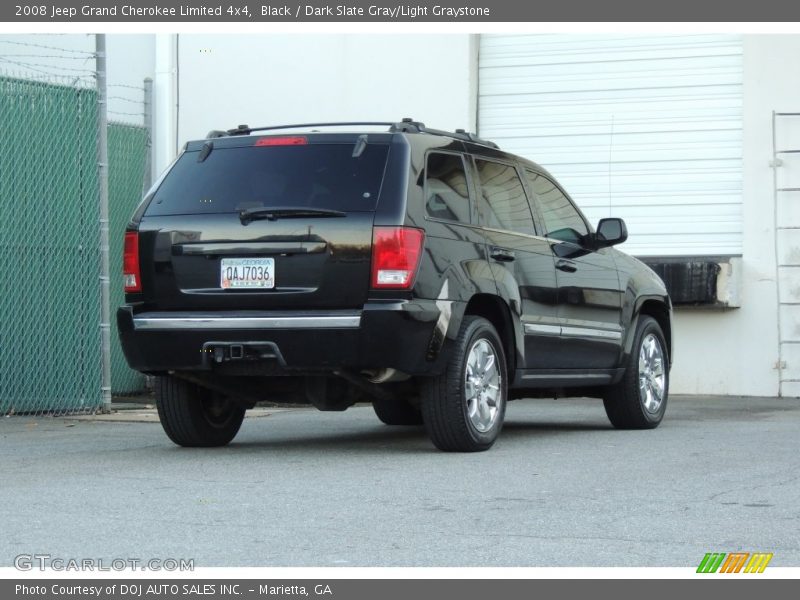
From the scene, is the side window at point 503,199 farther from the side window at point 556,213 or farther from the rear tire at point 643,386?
the rear tire at point 643,386

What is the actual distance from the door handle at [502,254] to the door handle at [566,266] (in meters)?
0.73

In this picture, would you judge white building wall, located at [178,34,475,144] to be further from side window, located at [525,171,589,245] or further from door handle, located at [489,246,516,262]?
door handle, located at [489,246,516,262]

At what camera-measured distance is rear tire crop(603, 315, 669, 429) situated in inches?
431

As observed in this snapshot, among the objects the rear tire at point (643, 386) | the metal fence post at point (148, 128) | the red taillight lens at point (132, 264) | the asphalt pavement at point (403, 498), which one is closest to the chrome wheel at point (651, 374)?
the rear tire at point (643, 386)

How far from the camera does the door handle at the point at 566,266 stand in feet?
33.0

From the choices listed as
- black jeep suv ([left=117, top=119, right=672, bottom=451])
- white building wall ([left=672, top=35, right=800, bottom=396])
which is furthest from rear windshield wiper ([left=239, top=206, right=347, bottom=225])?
white building wall ([left=672, top=35, right=800, bottom=396])

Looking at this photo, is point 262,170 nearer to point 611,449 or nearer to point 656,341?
point 611,449

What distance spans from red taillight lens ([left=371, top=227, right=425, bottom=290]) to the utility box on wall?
7.51 metres

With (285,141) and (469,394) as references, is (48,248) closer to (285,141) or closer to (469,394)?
(285,141)

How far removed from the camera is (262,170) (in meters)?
8.90

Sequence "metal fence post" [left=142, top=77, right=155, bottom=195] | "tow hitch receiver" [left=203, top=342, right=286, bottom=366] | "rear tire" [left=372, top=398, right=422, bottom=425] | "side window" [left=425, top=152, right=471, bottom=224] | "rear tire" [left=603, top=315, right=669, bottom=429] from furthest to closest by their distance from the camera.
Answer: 1. "metal fence post" [left=142, top=77, right=155, bottom=195]
2. "rear tire" [left=372, top=398, right=422, bottom=425]
3. "rear tire" [left=603, top=315, right=669, bottom=429]
4. "side window" [left=425, top=152, right=471, bottom=224]
5. "tow hitch receiver" [left=203, top=342, right=286, bottom=366]

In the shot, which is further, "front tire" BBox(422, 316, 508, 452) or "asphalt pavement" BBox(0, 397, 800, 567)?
"front tire" BBox(422, 316, 508, 452)

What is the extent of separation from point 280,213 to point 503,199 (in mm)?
1795

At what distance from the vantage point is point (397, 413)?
37.3ft
